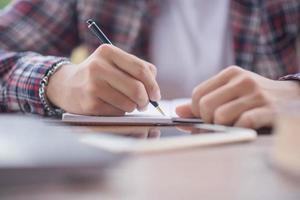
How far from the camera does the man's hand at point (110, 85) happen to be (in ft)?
2.56

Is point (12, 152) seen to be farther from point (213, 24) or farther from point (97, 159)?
point (213, 24)

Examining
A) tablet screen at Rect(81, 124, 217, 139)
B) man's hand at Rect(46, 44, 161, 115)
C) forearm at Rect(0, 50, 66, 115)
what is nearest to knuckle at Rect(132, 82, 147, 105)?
man's hand at Rect(46, 44, 161, 115)

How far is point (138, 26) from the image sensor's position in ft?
4.42

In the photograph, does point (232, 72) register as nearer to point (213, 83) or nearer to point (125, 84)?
point (213, 83)

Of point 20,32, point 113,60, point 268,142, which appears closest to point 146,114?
point 113,60

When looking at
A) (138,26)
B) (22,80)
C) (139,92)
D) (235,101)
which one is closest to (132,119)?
(139,92)

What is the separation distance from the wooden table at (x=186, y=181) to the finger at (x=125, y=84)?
28cm

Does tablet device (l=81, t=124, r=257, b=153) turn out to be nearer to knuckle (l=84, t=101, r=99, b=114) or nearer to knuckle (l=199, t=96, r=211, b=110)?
knuckle (l=199, t=96, r=211, b=110)

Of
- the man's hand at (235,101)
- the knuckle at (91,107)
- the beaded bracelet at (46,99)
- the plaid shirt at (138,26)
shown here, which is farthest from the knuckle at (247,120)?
the plaid shirt at (138,26)

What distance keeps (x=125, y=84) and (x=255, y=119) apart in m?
0.21

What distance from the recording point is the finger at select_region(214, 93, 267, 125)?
27.7 inches

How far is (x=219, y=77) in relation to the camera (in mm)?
762

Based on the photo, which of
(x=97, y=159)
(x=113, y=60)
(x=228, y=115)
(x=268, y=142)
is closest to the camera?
(x=97, y=159)

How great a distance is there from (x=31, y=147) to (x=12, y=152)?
0.07ft
